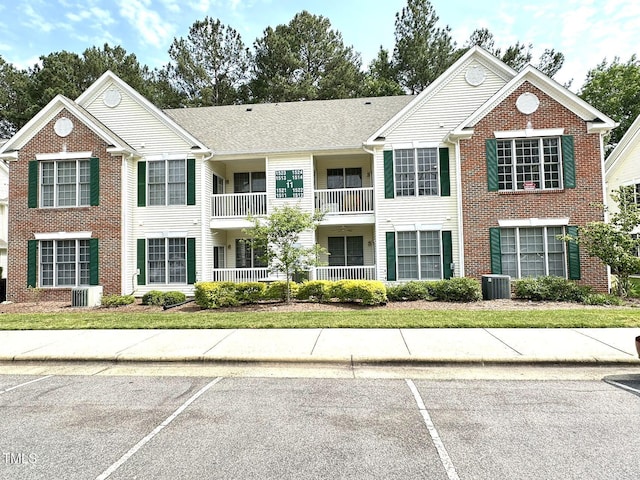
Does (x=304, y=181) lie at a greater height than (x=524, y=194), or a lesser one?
greater

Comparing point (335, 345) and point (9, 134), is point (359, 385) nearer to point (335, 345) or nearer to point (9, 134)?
point (335, 345)

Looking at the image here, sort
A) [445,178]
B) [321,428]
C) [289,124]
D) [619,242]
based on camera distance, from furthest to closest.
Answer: [289,124] → [445,178] → [619,242] → [321,428]

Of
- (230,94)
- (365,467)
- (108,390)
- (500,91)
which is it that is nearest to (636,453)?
(365,467)

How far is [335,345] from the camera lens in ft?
25.4

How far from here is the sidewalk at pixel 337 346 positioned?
6.83m

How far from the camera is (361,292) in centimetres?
1267

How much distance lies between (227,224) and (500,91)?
39.2ft

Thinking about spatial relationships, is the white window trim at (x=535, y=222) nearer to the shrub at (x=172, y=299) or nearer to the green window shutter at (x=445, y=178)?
the green window shutter at (x=445, y=178)

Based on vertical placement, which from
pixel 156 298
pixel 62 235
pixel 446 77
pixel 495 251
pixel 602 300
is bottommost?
pixel 602 300

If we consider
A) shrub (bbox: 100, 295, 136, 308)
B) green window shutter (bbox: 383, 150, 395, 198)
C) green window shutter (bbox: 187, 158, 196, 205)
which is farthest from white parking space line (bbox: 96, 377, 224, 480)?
green window shutter (bbox: 187, 158, 196, 205)

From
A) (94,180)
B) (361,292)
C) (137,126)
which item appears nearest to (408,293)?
(361,292)

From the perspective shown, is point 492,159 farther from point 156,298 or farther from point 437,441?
point 156,298

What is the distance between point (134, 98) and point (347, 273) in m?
11.9

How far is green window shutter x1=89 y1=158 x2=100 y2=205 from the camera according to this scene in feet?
52.7
